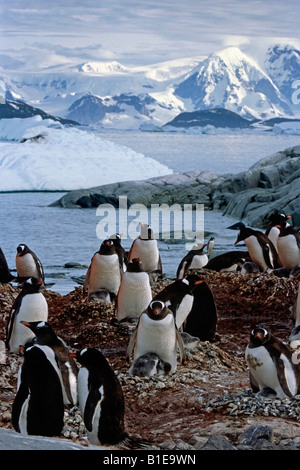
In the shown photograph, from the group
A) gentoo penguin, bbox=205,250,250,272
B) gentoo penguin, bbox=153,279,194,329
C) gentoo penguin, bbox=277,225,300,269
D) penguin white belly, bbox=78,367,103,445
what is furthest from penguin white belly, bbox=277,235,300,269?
penguin white belly, bbox=78,367,103,445

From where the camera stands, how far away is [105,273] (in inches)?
173

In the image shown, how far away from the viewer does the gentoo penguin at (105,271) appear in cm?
437

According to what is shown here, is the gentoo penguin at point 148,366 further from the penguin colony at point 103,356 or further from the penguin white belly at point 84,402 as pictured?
the penguin white belly at point 84,402

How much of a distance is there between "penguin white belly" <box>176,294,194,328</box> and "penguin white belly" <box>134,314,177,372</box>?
43 cm

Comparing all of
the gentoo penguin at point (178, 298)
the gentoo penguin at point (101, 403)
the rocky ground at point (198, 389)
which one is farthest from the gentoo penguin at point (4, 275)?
the gentoo penguin at point (101, 403)

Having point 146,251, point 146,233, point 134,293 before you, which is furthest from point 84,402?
point 146,233

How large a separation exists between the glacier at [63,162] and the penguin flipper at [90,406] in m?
14.9

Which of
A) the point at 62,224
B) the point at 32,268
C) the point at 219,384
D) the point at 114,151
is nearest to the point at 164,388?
the point at 219,384

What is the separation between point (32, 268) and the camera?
533 centimetres

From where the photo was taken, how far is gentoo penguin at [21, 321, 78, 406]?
99.3 inches

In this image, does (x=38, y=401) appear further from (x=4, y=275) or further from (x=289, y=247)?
(x=289, y=247)

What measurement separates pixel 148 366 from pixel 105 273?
151 centimetres

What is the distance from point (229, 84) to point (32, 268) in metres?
54.3

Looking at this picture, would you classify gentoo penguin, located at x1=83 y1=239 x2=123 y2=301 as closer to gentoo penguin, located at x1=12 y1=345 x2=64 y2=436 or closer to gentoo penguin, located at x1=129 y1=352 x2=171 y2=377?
gentoo penguin, located at x1=129 y1=352 x2=171 y2=377
